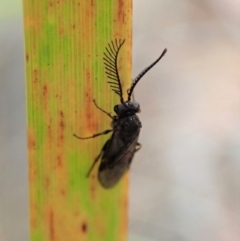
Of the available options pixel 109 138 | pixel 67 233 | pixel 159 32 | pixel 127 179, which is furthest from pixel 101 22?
pixel 159 32

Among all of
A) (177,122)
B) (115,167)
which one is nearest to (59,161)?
(115,167)

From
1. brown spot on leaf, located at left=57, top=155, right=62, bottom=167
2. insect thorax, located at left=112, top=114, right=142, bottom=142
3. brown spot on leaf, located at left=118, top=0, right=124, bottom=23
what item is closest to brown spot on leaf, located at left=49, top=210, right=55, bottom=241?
brown spot on leaf, located at left=57, top=155, right=62, bottom=167

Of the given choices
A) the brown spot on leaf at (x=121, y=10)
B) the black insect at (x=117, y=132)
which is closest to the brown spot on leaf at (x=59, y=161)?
the black insect at (x=117, y=132)

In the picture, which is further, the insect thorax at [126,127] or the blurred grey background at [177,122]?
the blurred grey background at [177,122]

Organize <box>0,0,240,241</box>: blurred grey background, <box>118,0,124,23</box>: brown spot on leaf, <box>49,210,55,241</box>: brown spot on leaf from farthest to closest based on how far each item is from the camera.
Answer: <box>0,0,240,241</box>: blurred grey background → <box>49,210,55,241</box>: brown spot on leaf → <box>118,0,124,23</box>: brown spot on leaf

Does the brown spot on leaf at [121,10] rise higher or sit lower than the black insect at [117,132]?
higher

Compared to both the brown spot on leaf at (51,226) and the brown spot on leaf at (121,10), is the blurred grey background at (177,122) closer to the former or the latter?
the brown spot on leaf at (51,226)

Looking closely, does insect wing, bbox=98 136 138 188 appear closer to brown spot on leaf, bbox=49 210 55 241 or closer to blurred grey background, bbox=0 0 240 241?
brown spot on leaf, bbox=49 210 55 241

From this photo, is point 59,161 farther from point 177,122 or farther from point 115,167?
point 177,122
